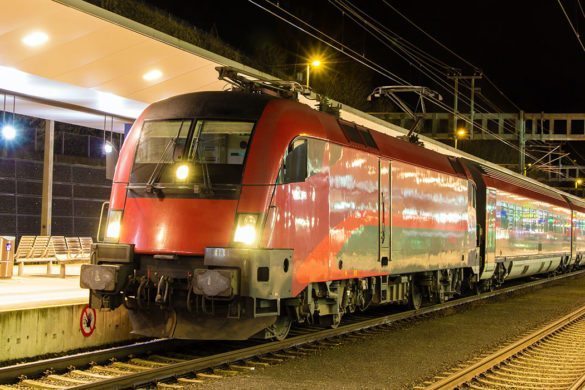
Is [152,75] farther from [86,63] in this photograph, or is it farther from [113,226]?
[113,226]

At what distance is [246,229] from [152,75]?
695cm

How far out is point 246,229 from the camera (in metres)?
8.56

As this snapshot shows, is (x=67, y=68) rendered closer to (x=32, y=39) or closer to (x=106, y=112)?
(x=32, y=39)

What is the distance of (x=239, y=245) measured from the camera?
8492 mm

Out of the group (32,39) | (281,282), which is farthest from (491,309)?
(32,39)

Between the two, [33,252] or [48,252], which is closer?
[33,252]

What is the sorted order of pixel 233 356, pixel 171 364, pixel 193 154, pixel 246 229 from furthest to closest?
1. pixel 193 154
2. pixel 233 356
3. pixel 246 229
4. pixel 171 364

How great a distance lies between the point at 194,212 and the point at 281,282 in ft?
4.53

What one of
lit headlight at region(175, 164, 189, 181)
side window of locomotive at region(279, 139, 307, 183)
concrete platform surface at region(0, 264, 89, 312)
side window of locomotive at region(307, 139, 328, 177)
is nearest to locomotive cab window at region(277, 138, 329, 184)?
side window of locomotive at region(279, 139, 307, 183)

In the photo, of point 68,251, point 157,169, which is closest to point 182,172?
point 157,169

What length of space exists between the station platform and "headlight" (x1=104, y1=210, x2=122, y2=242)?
108 centimetres

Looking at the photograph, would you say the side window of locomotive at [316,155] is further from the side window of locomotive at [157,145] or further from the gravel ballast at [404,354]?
the gravel ballast at [404,354]

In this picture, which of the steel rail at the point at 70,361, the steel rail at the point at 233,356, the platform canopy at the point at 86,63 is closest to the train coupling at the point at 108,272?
the steel rail at the point at 70,361

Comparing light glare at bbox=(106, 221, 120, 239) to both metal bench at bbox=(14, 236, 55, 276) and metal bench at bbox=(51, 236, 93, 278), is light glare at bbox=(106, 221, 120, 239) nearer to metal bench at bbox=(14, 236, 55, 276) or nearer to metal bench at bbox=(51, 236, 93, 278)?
metal bench at bbox=(51, 236, 93, 278)
